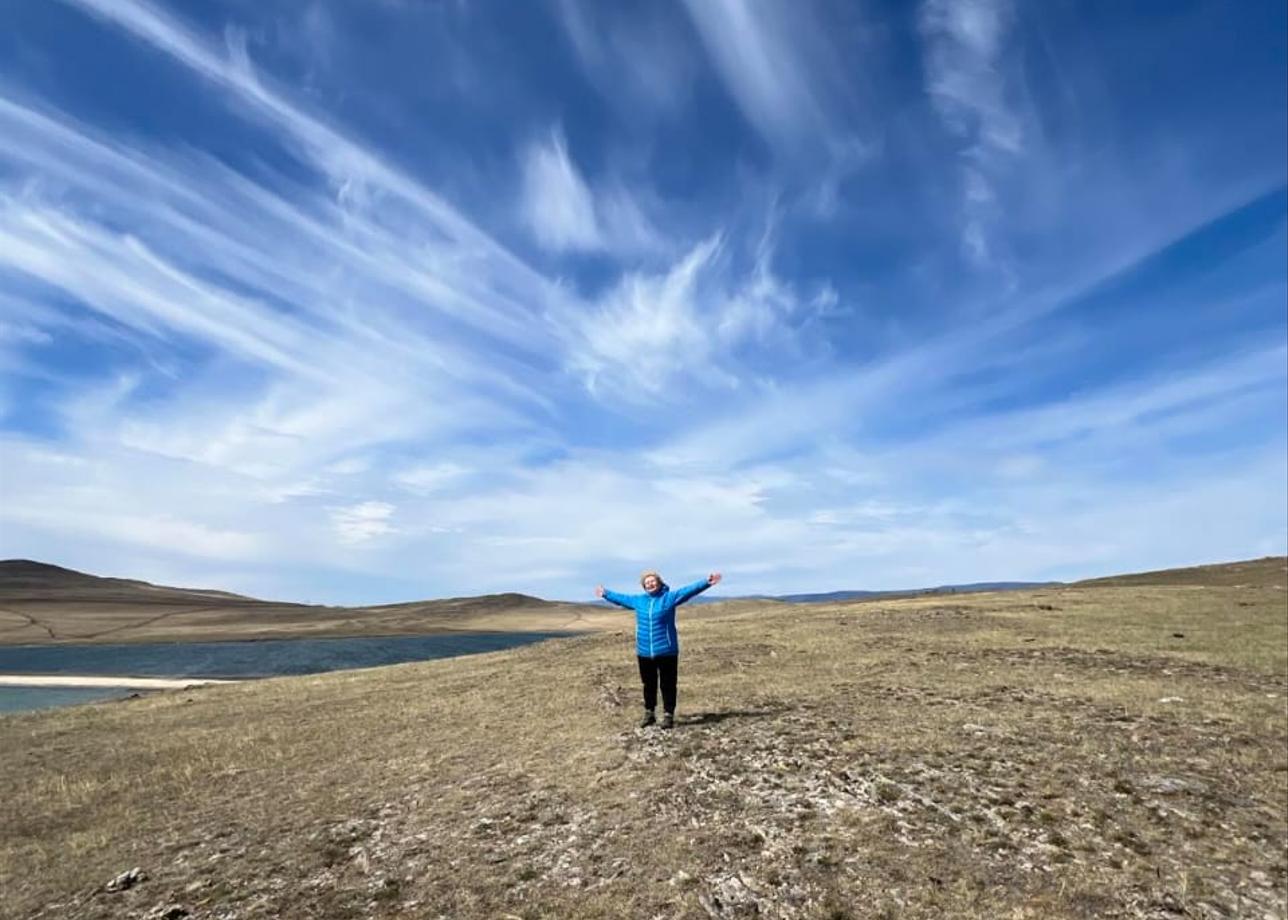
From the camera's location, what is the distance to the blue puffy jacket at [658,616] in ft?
→ 57.6

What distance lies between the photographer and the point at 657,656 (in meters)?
17.9

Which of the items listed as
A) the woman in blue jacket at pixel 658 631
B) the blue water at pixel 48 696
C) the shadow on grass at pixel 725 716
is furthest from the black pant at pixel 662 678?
the blue water at pixel 48 696

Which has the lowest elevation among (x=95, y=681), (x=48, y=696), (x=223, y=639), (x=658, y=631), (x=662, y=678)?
(x=48, y=696)

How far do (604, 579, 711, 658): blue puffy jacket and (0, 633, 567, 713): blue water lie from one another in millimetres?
61709

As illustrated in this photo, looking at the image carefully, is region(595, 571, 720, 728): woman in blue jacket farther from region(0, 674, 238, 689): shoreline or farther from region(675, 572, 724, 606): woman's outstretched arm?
region(0, 674, 238, 689): shoreline

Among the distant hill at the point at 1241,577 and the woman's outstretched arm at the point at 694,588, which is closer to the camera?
the woman's outstretched arm at the point at 694,588

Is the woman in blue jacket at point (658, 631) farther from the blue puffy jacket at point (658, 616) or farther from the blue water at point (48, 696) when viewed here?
the blue water at point (48, 696)

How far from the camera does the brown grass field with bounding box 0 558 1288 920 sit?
1036 cm

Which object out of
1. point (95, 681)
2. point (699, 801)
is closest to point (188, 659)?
point (95, 681)

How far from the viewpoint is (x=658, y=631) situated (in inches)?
699

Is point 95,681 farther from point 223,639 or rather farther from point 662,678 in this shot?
point 223,639

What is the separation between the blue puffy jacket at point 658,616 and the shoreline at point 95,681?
69.4m

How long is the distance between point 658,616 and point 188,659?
4961 inches

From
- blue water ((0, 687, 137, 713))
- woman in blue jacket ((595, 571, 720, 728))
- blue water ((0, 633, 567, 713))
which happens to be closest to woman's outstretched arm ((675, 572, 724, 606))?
woman in blue jacket ((595, 571, 720, 728))
